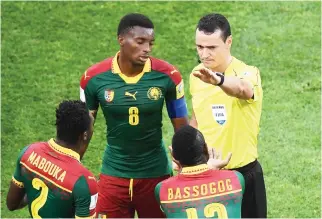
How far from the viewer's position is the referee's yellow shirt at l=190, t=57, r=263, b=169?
884cm

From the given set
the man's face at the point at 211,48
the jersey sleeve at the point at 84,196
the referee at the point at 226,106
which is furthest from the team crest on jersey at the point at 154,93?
the jersey sleeve at the point at 84,196

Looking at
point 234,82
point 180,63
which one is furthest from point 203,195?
point 180,63

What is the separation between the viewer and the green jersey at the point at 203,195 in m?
7.60

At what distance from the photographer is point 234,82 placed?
846cm

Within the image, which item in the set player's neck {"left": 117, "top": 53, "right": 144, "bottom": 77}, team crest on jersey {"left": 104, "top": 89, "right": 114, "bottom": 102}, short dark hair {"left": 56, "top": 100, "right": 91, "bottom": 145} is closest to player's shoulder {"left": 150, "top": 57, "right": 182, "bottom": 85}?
player's neck {"left": 117, "top": 53, "right": 144, "bottom": 77}

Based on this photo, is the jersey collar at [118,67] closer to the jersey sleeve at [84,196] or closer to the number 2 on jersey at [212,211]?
the jersey sleeve at [84,196]

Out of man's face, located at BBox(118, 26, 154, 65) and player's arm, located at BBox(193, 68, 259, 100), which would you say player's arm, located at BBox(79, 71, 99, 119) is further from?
player's arm, located at BBox(193, 68, 259, 100)

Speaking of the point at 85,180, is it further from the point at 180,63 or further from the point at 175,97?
the point at 180,63

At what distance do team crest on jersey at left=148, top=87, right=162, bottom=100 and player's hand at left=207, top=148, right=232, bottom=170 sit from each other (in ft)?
2.66

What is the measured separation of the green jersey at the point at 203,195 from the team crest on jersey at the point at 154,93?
1.38 m

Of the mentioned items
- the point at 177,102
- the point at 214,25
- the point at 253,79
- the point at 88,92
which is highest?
the point at 214,25

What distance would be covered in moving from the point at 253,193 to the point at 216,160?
0.95 metres

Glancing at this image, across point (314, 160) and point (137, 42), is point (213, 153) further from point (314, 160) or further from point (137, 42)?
point (314, 160)

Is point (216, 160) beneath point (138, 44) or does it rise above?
beneath
